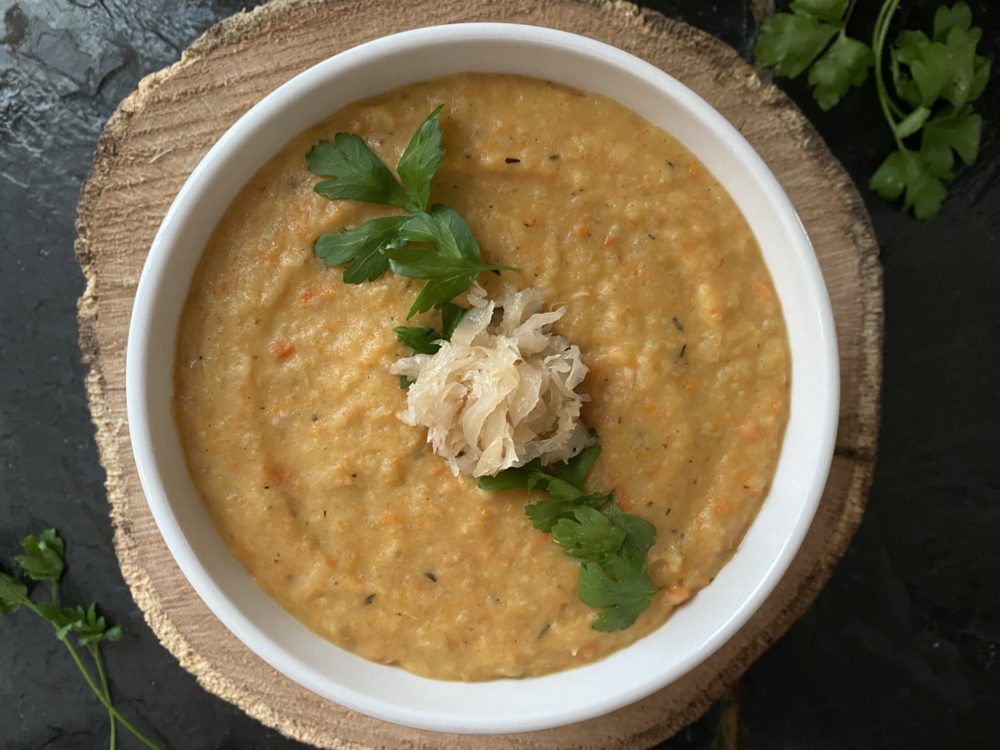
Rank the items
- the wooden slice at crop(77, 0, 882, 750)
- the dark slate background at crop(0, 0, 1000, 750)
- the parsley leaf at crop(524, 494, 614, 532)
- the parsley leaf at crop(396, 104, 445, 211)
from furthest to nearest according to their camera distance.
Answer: the dark slate background at crop(0, 0, 1000, 750)
the wooden slice at crop(77, 0, 882, 750)
the parsley leaf at crop(524, 494, 614, 532)
the parsley leaf at crop(396, 104, 445, 211)

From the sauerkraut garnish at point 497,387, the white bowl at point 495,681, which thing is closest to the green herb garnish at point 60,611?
the white bowl at point 495,681

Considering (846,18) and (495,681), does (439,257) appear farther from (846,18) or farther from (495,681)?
(846,18)

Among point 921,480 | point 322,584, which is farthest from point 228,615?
point 921,480

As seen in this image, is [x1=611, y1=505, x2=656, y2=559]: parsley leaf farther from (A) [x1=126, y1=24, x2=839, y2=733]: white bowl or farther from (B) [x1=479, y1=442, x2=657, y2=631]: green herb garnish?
(A) [x1=126, y1=24, x2=839, y2=733]: white bowl

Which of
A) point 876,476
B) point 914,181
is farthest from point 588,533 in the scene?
point 914,181

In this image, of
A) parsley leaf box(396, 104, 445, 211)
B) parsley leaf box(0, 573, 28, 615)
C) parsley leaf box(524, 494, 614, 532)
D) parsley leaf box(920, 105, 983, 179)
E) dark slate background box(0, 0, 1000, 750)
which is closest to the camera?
parsley leaf box(396, 104, 445, 211)

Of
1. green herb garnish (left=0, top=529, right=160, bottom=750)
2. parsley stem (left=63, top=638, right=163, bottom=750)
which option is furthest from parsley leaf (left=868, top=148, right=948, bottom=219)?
parsley stem (left=63, top=638, right=163, bottom=750)

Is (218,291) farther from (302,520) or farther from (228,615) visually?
(228,615)
